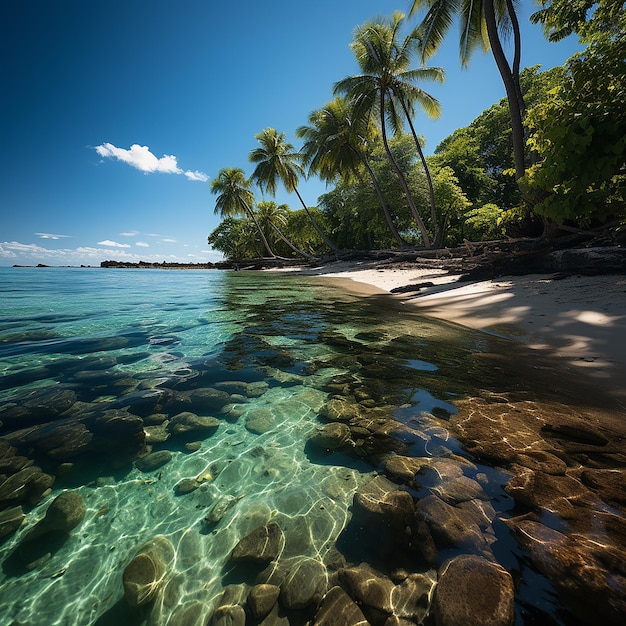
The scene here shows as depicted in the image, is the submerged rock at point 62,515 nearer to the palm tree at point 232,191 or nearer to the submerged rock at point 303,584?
the submerged rock at point 303,584

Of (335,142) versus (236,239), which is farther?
(236,239)

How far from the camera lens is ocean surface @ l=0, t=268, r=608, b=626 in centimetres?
171

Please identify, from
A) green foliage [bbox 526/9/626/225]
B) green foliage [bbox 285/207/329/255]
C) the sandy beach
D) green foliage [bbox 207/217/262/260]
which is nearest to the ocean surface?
the sandy beach

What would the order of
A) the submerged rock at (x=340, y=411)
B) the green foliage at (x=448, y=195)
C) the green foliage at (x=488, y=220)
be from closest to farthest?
the submerged rock at (x=340, y=411) → the green foliage at (x=488, y=220) → the green foliage at (x=448, y=195)

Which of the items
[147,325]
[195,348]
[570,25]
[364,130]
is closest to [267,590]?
[195,348]

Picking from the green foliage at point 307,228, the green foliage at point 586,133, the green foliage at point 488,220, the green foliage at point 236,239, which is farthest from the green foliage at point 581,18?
the green foliage at point 236,239

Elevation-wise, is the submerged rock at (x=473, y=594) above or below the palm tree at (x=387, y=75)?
below

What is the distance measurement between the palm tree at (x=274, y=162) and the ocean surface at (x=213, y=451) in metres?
29.0

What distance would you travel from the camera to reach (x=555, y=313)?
6.16m

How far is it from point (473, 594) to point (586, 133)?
26.5ft

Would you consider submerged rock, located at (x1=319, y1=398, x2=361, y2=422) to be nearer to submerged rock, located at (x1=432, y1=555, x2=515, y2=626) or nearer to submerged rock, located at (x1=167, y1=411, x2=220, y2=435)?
submerged rock, located at (x1=167, y1=411, x2=220, y2=435)

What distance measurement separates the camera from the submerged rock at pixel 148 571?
5.34 ft

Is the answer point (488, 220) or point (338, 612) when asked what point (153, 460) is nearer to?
point (338, 612)

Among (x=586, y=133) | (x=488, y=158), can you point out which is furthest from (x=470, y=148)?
(x=586, y=133)
